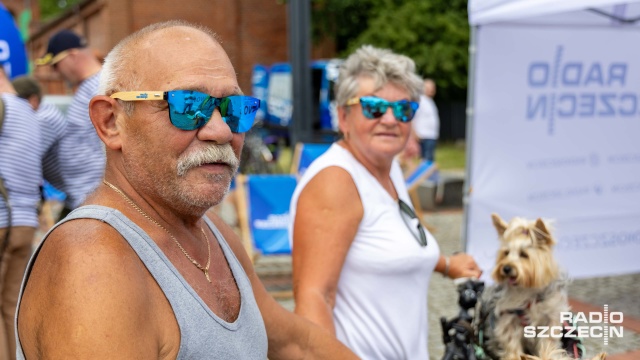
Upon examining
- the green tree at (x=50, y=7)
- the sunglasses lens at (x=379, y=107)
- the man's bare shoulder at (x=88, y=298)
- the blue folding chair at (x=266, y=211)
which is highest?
the green tree at (x=50, y=7)

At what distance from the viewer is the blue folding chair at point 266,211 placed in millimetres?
6207

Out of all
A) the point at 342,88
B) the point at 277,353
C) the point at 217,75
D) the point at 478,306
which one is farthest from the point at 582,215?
the point at 217,75

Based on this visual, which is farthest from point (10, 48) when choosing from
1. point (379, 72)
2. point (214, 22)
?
point (214, 22)

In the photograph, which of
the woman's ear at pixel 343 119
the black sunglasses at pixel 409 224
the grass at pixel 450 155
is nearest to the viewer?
the black sunglasses at pixel 409 224

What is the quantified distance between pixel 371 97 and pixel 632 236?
3.67 m

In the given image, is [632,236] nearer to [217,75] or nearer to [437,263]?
[437,263]

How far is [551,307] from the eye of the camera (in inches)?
106

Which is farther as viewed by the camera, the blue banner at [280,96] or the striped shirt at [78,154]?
the blue banner at [280,96]

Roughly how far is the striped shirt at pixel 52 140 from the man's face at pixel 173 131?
3027mm

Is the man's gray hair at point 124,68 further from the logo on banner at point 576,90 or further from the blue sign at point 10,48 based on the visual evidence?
the logo on banner at point 576,90

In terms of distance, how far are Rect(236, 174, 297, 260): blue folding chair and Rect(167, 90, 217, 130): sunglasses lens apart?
4.89 metres

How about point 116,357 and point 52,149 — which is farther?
point 52,149

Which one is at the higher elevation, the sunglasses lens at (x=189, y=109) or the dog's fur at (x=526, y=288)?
the sunglasses lens at (x=189, y=109)

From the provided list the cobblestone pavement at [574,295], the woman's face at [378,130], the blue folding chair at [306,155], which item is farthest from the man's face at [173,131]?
the blue folding chair at [306,155]
